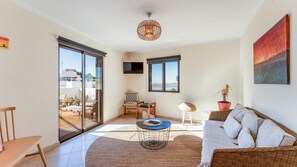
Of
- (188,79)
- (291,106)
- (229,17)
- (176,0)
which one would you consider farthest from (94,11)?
(188,79)

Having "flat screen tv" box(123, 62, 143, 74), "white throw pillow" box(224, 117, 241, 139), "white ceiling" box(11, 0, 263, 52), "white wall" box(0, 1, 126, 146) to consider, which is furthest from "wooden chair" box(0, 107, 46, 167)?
"flat screen tv" box(123, 62, 143, 74)

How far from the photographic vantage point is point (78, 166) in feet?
7.29

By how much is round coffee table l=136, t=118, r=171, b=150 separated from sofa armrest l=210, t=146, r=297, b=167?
1332mm

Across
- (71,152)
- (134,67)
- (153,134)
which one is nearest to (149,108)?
(153,134)

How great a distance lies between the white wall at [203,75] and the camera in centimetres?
405

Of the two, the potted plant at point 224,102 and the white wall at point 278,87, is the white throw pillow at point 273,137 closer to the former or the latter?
the white wall at point 278,87

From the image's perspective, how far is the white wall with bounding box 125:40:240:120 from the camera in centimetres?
405

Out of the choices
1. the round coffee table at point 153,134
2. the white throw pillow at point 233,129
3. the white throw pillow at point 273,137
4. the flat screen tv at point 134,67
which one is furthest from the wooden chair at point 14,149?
the flat screen tv at point 134,67

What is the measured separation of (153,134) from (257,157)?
97.8 inches

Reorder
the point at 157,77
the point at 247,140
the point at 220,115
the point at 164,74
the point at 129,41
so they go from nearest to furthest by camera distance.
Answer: the point at 247,140, the point at 220,115, the point at 129,41, the point at 164,74, the point at 157,77

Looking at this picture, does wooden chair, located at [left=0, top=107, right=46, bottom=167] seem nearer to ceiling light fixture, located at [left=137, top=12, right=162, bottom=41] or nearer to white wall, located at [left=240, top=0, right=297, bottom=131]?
ceiling light fixture, located at [left=137, top=12, right=162, bottom=41]

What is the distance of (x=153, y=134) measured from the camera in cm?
352

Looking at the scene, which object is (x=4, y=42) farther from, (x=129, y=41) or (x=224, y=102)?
(x=224, y=102)

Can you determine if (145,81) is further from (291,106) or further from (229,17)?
(291,106)
